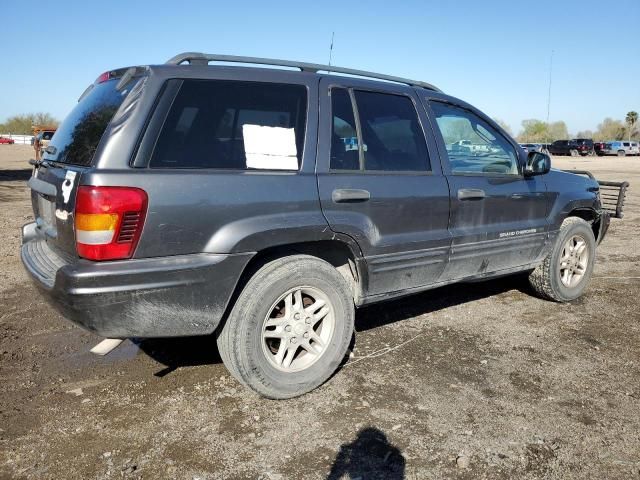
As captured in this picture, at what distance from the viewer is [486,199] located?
394 cm

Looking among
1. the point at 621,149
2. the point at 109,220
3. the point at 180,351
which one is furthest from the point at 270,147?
the point at 621,149

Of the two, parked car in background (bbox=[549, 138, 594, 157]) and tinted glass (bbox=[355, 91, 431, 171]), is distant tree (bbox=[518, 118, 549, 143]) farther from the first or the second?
tinted glass (bbox=[355, 91, 431, 171])

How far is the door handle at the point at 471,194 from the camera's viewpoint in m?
3.75

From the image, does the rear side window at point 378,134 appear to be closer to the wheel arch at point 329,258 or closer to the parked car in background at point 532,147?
the wheel arch at point 329,258

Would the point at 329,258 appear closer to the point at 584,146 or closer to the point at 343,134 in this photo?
the point at 343,134

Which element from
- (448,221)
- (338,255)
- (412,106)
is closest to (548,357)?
(448,221)

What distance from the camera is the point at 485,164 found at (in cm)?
409

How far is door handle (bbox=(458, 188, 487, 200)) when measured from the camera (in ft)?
12.3

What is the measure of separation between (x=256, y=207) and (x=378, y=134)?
112 centimetres

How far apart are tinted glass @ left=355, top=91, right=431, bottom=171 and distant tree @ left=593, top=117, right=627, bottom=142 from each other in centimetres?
9327

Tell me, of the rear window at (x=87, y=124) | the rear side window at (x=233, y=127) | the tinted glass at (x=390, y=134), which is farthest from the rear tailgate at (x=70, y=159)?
the tinted glass at (x=390, y=134)

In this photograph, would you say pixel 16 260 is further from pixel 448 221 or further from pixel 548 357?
pixel 548 357

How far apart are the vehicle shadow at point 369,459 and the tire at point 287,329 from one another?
1.81 feet

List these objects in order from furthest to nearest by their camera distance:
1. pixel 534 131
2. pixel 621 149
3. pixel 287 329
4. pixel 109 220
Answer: pixel 534 131 → pixel 621 149 → pixel 287 329 → pixel 109 220
